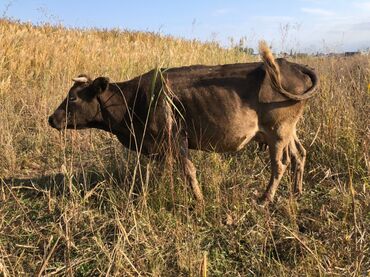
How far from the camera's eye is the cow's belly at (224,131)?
5.07 m

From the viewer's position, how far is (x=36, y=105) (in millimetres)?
8117

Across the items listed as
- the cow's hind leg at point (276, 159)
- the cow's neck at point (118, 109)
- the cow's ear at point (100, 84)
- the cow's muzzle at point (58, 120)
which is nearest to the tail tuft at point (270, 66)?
the cow's hind leg at point (276, 159)

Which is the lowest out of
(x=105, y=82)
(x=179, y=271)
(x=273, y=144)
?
(x=179, y=271)

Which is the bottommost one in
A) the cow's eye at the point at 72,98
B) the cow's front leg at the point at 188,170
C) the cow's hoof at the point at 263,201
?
the cow's hoof at the point at 263,201

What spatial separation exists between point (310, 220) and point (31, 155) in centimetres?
385

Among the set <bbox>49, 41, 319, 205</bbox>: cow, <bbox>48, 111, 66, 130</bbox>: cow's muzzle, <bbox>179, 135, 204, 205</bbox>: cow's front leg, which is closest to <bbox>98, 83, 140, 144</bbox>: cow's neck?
<bbox>49, 41, 319, 205</bbox>: cow

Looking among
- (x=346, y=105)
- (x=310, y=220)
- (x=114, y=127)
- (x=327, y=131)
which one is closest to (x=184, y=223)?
(x=310, y=220)

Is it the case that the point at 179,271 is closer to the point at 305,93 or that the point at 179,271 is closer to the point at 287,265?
the point at 287,265

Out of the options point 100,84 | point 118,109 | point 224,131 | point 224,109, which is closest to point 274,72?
point 224,109

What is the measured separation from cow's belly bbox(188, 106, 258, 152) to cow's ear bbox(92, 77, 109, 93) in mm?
1121

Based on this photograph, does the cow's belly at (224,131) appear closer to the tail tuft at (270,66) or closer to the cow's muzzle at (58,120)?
the tail tuft at (270,66)

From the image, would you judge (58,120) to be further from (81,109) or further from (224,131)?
(224,131)

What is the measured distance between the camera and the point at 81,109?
5.61m

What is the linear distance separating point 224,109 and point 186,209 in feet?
4.18
